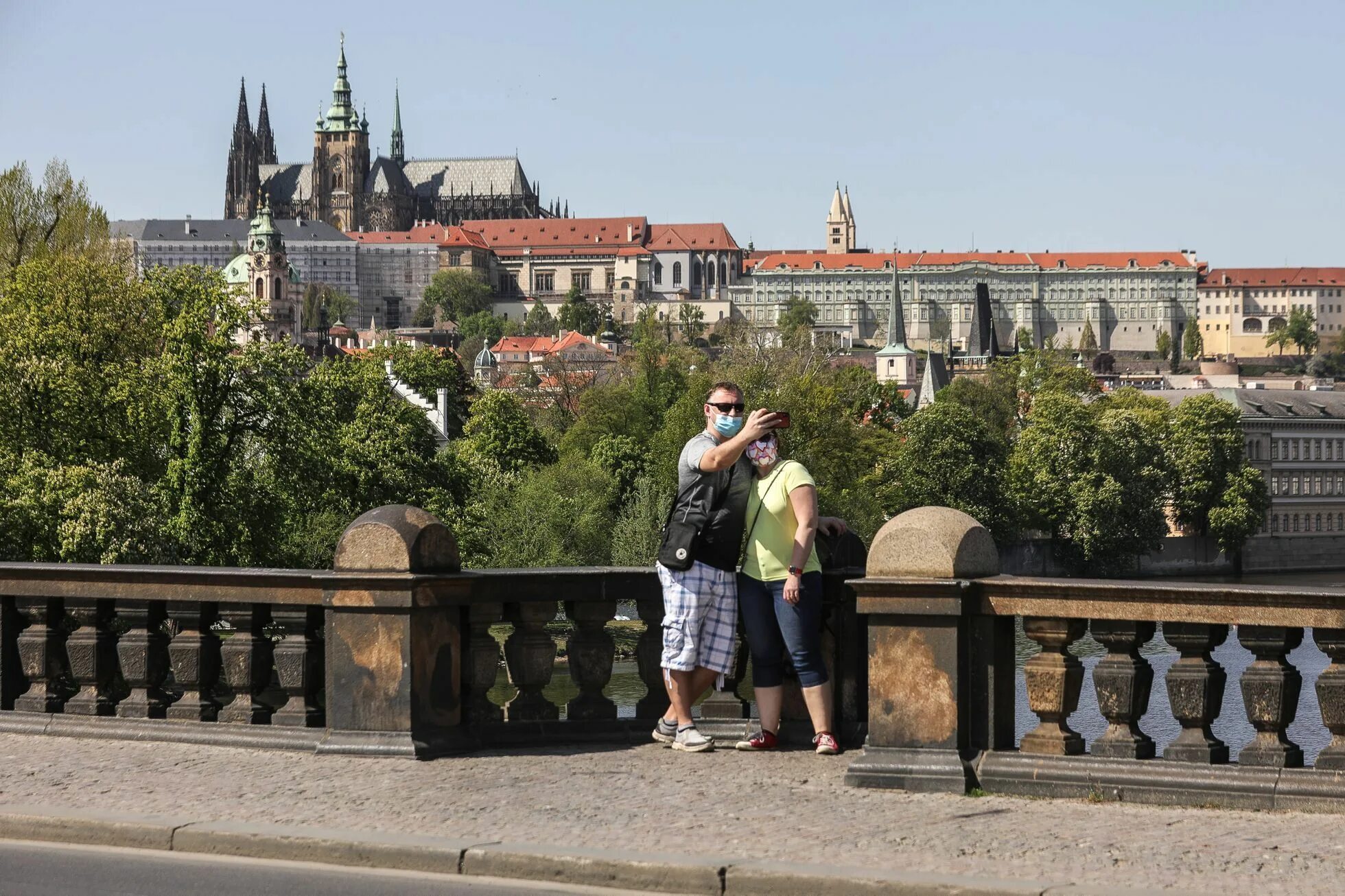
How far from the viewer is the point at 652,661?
10.4m

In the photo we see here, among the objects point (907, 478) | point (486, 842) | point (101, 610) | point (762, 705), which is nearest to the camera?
point (486, 842)

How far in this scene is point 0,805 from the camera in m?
8.59

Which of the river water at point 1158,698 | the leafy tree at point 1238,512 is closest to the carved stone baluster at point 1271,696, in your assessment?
the river water at point 1158,698

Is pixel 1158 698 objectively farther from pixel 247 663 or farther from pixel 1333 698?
pixel 1333 698

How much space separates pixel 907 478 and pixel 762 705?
74.7 metres

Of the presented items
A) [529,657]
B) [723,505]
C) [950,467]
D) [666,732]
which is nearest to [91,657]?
[529,657]

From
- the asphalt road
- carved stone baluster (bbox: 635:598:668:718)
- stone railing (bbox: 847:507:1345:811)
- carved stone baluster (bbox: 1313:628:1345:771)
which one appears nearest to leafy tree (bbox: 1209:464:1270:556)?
carved stone baluster (bbox: 635:598:668:718)

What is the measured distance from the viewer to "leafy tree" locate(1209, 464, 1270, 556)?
335 ft

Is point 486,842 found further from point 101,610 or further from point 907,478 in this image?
point 907,478

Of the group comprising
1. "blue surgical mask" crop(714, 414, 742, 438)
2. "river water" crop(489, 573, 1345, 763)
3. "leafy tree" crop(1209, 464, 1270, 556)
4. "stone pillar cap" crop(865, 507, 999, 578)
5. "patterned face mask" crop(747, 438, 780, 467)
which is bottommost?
"river water" crop(489, 573, 1345, 763)

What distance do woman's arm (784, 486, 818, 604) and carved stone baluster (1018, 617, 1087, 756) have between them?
1.10 m

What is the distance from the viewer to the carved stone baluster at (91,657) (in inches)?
415

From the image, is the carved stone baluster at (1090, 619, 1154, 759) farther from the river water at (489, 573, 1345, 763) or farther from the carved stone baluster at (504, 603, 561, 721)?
the river water at (489, 573, 1345, 763)

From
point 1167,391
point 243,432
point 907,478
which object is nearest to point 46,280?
point 243,432
